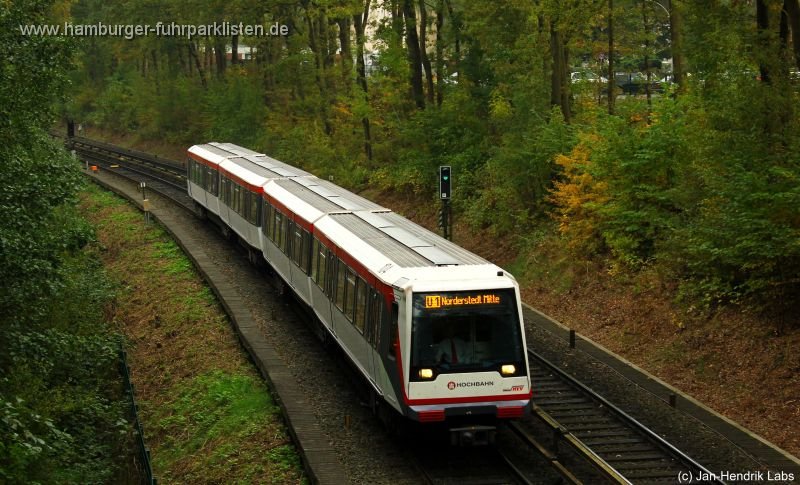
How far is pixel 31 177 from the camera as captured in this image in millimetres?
17875

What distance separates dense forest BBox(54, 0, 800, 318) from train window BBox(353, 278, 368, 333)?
21.5 ft

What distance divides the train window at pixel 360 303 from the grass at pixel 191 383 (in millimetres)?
2201

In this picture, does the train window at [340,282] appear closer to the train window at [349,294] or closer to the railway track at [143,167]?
the train window at [349,294]

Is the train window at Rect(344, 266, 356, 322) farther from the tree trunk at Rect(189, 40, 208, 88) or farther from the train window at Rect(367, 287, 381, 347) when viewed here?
the tree trunk at Rect(189, 40, 208, 88)

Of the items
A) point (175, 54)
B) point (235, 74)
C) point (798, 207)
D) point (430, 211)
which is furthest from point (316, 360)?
point (175, 54)

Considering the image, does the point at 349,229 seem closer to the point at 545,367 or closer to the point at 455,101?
the point at 545,367

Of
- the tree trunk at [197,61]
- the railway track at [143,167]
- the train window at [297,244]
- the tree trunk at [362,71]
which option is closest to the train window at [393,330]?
the train window at [297,244]

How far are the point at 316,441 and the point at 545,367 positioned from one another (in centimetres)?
548

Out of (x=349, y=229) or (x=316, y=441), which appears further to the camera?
(x=349, y=229)

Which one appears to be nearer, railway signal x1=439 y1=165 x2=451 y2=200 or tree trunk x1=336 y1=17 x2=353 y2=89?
railway signal x1=439 y1=165 x2=451 y2=200

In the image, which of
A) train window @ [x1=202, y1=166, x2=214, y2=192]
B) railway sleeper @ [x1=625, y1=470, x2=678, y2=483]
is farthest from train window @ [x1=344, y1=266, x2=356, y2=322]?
train window @ [x1=202, y1=166, x2=214, y2=192]

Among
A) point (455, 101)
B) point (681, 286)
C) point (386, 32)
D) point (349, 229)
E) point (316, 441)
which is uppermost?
point (386, 32)

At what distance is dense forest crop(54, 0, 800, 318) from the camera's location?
1761 centimetres

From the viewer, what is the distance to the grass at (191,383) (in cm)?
1543
